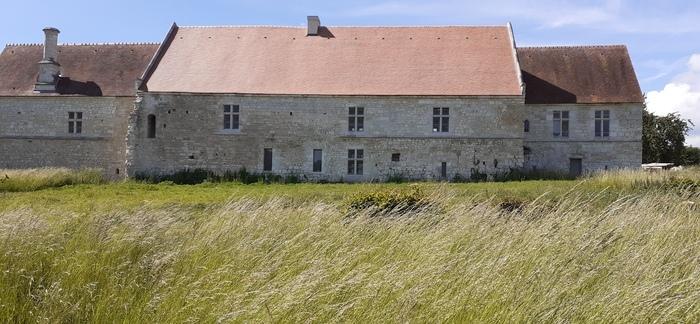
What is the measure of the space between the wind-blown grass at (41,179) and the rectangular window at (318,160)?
8.48 metres

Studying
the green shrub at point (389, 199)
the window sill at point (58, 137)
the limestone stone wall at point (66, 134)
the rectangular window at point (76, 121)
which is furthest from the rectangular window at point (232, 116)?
the green shrub at point (389, 199)

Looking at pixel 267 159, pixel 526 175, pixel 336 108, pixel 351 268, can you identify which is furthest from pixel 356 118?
pixel 351 268

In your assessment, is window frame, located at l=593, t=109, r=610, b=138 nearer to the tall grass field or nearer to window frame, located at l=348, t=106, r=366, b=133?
window frame, located at l=348, t=106, r=366, b=133

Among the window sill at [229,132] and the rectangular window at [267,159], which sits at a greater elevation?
the window sill at [229,132]

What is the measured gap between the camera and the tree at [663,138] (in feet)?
125

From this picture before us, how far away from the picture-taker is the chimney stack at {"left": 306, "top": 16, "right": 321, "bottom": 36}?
2877 centimetres

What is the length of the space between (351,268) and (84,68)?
2709 centimetres

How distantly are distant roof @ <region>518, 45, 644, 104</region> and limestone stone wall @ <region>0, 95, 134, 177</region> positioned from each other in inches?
713

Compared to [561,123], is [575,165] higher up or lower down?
lower down

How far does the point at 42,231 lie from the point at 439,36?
24342 mm

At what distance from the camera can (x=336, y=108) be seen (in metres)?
25.7

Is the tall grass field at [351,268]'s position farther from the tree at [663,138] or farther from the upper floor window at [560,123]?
the tree at [663,138]

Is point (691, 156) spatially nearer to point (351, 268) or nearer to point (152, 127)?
point (152, 127)

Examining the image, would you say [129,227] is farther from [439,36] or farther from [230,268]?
[439,36]
